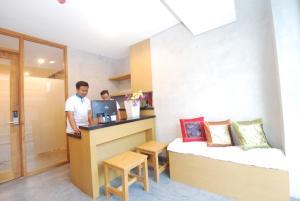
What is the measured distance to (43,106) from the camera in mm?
2883

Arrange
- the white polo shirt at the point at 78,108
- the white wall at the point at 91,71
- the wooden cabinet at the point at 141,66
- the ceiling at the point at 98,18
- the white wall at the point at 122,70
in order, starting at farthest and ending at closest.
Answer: the white wall at the point at 122,70
the white wall at the point at 91,71
the wooden cabinet at the point at 141,66
the white polo shirt at the point at 78,108
the ceiling at the point at 98,18

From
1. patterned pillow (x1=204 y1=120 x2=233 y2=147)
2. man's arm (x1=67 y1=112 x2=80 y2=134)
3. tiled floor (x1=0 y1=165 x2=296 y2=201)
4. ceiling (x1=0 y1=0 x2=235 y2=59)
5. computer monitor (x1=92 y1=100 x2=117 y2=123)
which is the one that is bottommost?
tiled floor (x1=0 y1=165 x2=296 y2=201)

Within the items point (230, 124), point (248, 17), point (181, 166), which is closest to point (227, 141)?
point (230, 124)

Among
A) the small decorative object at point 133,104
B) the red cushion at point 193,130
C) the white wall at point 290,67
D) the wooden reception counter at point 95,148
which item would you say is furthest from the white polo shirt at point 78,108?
the white wall at point 290,67

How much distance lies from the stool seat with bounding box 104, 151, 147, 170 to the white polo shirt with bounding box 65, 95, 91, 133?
1.00 m

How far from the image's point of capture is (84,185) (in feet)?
6.50

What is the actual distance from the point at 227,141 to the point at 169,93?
1.29 metres

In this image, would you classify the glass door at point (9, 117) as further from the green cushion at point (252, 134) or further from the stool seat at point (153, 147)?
the green cushion at point (252, 134)

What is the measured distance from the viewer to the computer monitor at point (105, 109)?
79.0 inches

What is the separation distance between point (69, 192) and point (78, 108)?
125 cm

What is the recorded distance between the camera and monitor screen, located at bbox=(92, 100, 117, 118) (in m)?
2.00

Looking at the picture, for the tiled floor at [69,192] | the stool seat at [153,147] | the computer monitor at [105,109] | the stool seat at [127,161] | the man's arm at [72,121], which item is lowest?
the tiled floor at [69,192]

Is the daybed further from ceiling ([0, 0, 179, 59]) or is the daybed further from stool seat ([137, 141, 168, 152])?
ceiling ([0, 0, 179, 59])

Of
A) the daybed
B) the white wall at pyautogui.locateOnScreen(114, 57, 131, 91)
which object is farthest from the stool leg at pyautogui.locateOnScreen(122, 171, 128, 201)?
the white wall at pyautogui.locateOnScreen(114, 57, 131, 91)
